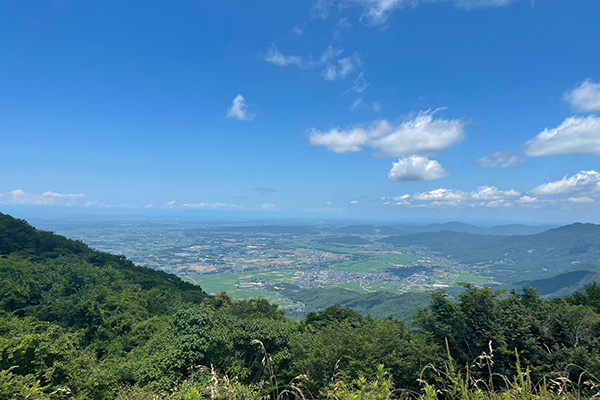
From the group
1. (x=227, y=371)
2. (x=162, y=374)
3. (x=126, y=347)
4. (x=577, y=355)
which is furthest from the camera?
(x=126, y=347)

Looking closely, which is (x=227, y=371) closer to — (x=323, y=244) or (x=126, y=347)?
(x=126, y=347)

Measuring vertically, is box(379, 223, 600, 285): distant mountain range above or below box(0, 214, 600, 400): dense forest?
below

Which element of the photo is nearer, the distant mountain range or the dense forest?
the dense forest

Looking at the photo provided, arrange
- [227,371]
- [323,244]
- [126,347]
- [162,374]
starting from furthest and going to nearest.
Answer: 1. [323,244]
2. [126,347]
3. [227,371]
4. [162,374]

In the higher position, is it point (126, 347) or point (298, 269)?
point (126, 347)

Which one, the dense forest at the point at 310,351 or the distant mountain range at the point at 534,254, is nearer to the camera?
the dense forest at the point at 310,351

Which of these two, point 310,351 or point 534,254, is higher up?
point 310,351

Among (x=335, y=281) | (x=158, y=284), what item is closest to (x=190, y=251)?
(x=335, y=281)

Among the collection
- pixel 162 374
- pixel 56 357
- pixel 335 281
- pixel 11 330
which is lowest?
pixel 335 281

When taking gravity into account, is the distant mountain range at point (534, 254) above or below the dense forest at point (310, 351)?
below

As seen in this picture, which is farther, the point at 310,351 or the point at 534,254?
the point at 534,254

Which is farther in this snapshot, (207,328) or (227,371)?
(207,328)
